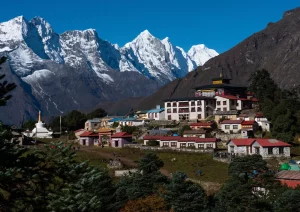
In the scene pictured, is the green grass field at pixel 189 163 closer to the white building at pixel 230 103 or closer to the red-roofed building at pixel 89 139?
the red-roofed building at pixel 89 139

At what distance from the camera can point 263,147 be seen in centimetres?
6712

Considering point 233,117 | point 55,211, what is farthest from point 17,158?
point 233,117

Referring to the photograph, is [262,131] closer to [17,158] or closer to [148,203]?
[148,203]

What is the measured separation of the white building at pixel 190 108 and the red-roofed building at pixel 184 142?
1735 cm

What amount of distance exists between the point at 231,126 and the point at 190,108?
17137mm

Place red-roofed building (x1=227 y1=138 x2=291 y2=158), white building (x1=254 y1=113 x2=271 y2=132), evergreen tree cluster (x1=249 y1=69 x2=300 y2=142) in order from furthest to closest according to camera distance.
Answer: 1. white building (x1=254 y1=113 x2=271 y2=132)
2. evergreen tree cluster (x1=249 y1=69 x2=300 y2=142)
3. red-roofed building (x1=227 y1=138 x2=291 y2=158)

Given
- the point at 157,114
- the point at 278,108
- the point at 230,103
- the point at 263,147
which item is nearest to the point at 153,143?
the point at 263,147

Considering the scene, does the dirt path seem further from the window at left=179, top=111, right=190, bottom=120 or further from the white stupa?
the window at left=179, top=111, right=190, bottom=120

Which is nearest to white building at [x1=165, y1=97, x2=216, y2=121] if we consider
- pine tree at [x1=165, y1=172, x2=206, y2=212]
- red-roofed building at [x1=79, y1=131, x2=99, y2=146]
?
red-roofed building at [x1=79, y1=131, x2=99, y2=146]

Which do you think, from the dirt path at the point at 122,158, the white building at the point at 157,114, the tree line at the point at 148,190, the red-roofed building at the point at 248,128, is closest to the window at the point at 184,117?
the white building at the point at 157,114

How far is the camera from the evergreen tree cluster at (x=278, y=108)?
243 ft

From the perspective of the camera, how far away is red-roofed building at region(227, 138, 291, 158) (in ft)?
220

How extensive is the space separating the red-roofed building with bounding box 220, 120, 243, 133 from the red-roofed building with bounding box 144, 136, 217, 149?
7672 millimetres

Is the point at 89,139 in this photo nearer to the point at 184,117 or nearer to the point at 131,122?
the point at 131,122
